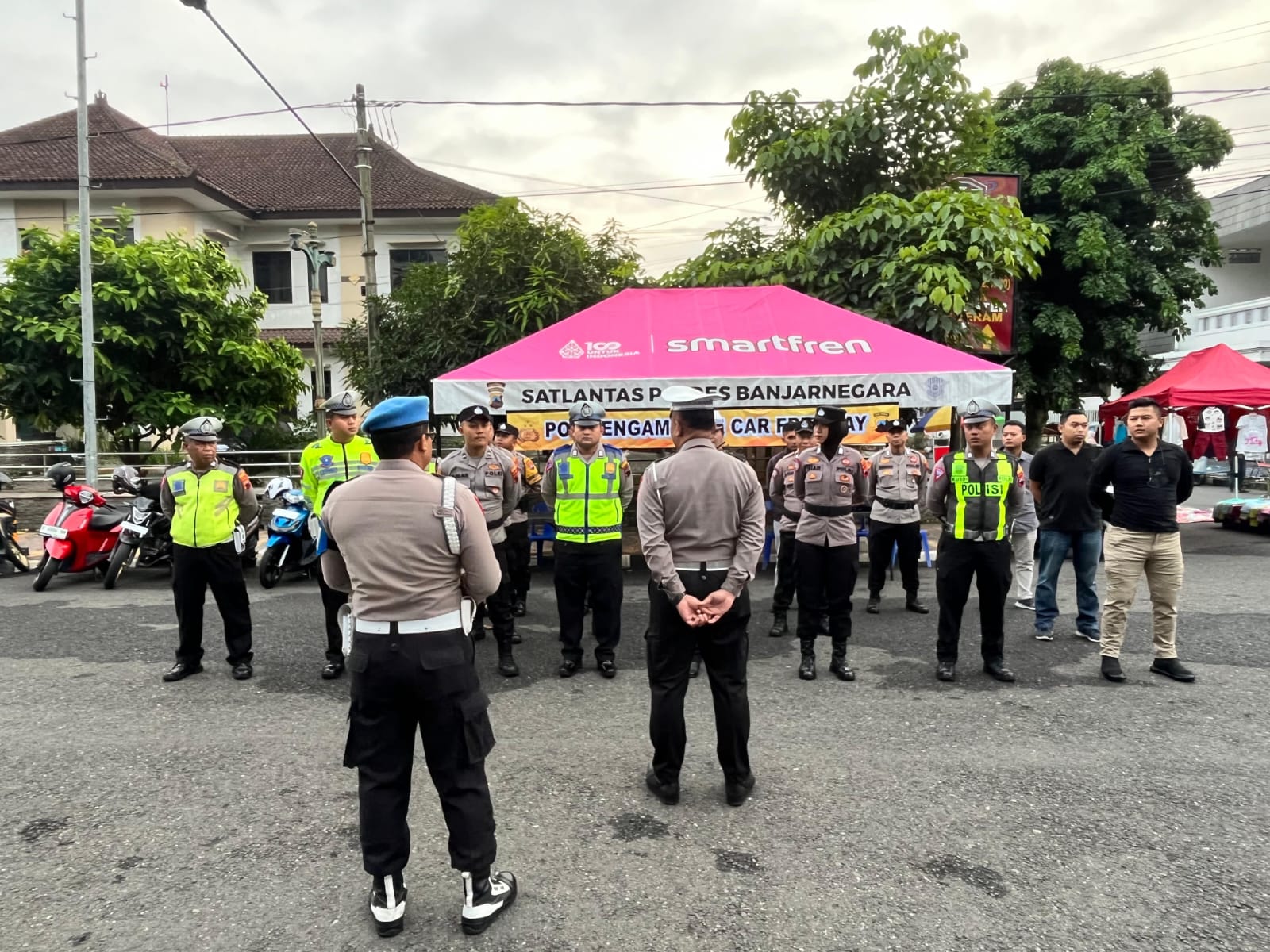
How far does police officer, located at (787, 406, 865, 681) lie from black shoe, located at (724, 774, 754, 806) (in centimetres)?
196

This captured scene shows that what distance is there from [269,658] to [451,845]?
3.99 meters

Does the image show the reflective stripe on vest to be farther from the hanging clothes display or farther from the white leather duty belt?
the hanging clothes display

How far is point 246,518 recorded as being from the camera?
5855mm

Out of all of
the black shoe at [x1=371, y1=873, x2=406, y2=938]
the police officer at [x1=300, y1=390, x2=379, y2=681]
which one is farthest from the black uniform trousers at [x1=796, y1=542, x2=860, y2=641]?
the black shoe at [x1=371, y1=873, x2=406, y2=938]

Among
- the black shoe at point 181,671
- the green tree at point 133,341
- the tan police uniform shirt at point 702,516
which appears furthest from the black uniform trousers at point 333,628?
the green tree at point 133,341

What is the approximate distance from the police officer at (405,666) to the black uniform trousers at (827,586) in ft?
Result: 10.8

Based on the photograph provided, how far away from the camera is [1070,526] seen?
6.71m

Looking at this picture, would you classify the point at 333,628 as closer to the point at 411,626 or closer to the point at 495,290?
the point at 411,626

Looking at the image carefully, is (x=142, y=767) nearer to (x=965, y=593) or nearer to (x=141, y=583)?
(x=965, y=593)

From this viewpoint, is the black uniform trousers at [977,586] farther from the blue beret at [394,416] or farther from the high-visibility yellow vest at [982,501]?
the blue beret at [394,416]

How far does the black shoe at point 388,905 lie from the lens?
2.75 meters

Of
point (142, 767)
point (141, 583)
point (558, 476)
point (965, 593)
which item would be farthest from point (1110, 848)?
point (141, 583)

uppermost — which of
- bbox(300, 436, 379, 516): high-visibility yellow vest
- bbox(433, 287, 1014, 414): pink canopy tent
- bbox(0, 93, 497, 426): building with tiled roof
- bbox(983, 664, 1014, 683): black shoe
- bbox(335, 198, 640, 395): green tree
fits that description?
bbox(0, 93, 497, 426): building with tiled roof

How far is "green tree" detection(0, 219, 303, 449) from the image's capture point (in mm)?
13133
